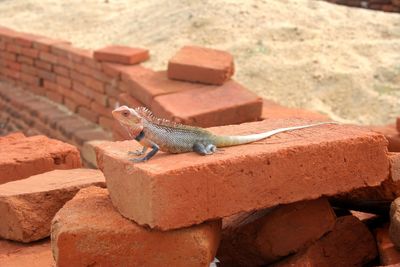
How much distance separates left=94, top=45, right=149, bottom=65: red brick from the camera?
887 centimetres

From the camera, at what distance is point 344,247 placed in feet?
13.9

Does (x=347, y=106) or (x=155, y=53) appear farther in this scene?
(x=155, y=53)

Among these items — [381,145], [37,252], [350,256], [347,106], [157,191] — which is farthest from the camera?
[347,106]

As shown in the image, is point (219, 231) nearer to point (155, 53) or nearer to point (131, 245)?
point (131, 245)

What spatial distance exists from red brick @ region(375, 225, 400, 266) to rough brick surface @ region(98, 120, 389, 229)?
37cm

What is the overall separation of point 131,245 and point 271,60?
5.55 meters

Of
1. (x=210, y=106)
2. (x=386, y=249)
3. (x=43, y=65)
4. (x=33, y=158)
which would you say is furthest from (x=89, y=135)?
(x=386, y=249)

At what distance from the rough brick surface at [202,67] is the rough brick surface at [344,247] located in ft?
11.1

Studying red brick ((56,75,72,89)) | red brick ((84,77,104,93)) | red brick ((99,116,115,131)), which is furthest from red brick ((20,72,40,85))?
red brick ((99,116,115,131))

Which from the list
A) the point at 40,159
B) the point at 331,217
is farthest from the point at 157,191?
the point at 40,159

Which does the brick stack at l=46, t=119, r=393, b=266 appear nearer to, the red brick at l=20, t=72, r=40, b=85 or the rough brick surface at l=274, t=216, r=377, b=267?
the rough brick surface at l=274, t=216, r=377, b=267

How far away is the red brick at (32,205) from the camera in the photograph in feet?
14.9

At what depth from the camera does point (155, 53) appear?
→ 30.9 ft

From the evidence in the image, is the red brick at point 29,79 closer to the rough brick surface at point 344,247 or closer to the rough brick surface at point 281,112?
the rough brick surface at point 281,112
